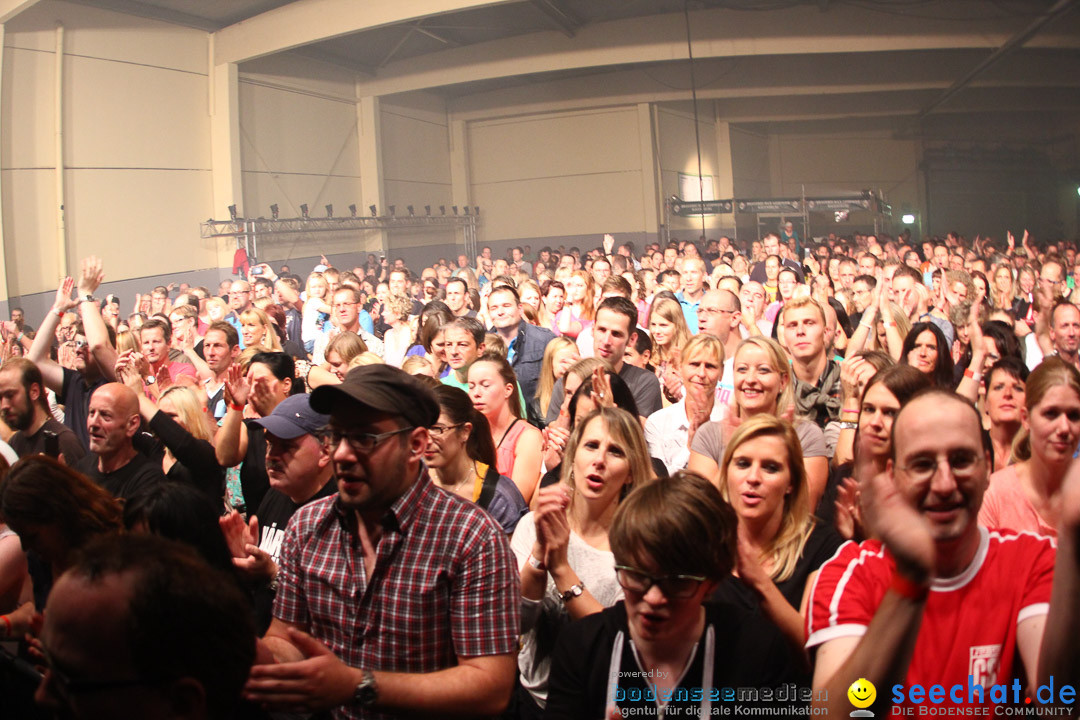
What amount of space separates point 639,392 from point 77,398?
11.3ft

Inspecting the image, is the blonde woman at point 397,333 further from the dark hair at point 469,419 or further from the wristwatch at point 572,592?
the wristwatch at point 572,592

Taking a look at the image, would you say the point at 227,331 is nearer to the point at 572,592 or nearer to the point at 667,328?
the point at 667,328

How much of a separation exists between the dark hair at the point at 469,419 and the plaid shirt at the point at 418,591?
4.28 feet

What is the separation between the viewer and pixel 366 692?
1842 millimetres

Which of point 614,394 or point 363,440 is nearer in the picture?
point 363,440

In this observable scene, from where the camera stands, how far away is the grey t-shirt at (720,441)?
361 centimetres

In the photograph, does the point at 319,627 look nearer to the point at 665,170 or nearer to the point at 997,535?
the point at 997,535

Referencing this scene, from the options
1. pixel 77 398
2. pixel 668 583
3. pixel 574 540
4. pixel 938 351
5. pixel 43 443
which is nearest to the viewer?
pixel 668 583

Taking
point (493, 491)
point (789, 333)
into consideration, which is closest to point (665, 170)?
point (789, 333)

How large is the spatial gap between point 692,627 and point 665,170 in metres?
22.6

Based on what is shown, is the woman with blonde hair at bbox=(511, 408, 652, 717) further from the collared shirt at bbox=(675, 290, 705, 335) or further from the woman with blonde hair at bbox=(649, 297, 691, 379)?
the collared shirt at bbox=(675, 290, 705, 335)

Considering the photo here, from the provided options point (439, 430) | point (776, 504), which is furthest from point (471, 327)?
point (776, 504)

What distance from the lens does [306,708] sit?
1736 mm

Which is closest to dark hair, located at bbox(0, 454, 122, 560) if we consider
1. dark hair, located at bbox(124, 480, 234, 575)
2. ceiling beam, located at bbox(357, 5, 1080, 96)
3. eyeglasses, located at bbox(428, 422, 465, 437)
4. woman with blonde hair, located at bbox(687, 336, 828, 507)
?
dark hair, located at bbox(124, 480, 234, 575)
